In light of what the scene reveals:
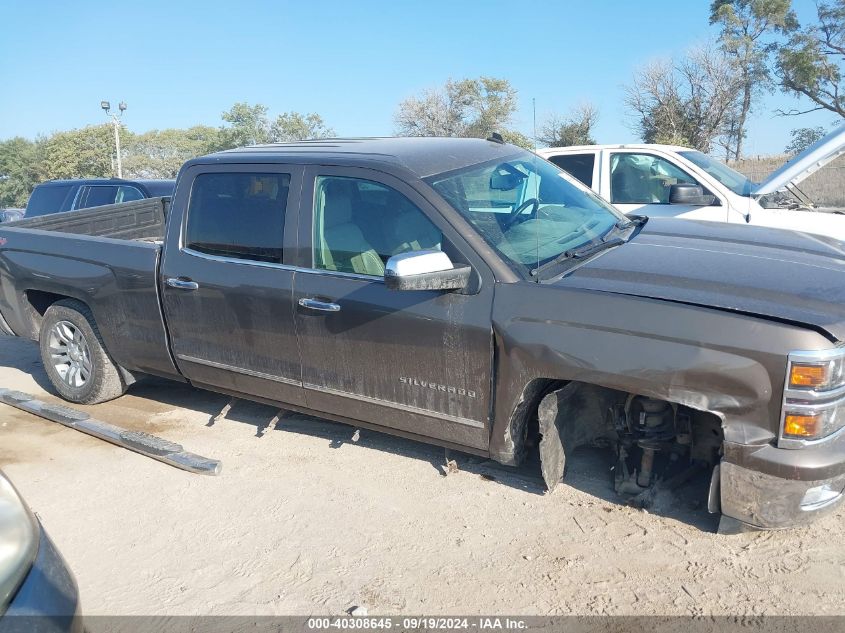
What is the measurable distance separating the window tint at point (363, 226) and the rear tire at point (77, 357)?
230 cm

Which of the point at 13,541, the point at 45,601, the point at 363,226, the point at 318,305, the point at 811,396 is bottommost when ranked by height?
the point at 45,601

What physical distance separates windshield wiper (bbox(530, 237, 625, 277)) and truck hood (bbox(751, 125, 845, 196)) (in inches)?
119

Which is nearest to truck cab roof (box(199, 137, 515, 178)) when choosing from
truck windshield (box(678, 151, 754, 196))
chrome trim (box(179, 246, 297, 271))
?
chrome trim (box(179, 246, 297, 271))

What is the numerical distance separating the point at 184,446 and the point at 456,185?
8.21ft

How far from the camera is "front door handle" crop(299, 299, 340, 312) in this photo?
3729mm

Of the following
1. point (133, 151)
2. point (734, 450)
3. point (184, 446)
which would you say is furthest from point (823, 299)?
point (133, 151)

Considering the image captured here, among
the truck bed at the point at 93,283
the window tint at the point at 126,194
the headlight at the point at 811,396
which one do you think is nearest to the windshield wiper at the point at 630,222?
the headlight at the point at 811,396

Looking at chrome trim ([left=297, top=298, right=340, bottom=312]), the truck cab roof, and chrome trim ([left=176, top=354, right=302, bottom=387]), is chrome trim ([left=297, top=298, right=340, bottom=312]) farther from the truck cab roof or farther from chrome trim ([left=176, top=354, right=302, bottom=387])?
the truck cab roof

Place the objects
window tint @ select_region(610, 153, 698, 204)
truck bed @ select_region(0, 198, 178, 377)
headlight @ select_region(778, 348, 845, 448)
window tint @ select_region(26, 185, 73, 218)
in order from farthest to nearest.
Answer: window tint @ select_region(26, 185, 73, 218) < window tint @ select_region(610, 153, 698, 204) < truck bed @ select_region(0, 198, 178, 377) < headlight @ select_region(778, 348, 845, 448)

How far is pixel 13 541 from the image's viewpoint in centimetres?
204

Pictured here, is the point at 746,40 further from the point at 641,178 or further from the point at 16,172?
the point at 16,172

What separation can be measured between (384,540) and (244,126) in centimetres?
3988

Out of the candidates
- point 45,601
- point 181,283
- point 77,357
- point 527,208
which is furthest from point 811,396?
point 77,357

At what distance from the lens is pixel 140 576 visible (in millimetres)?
3229
